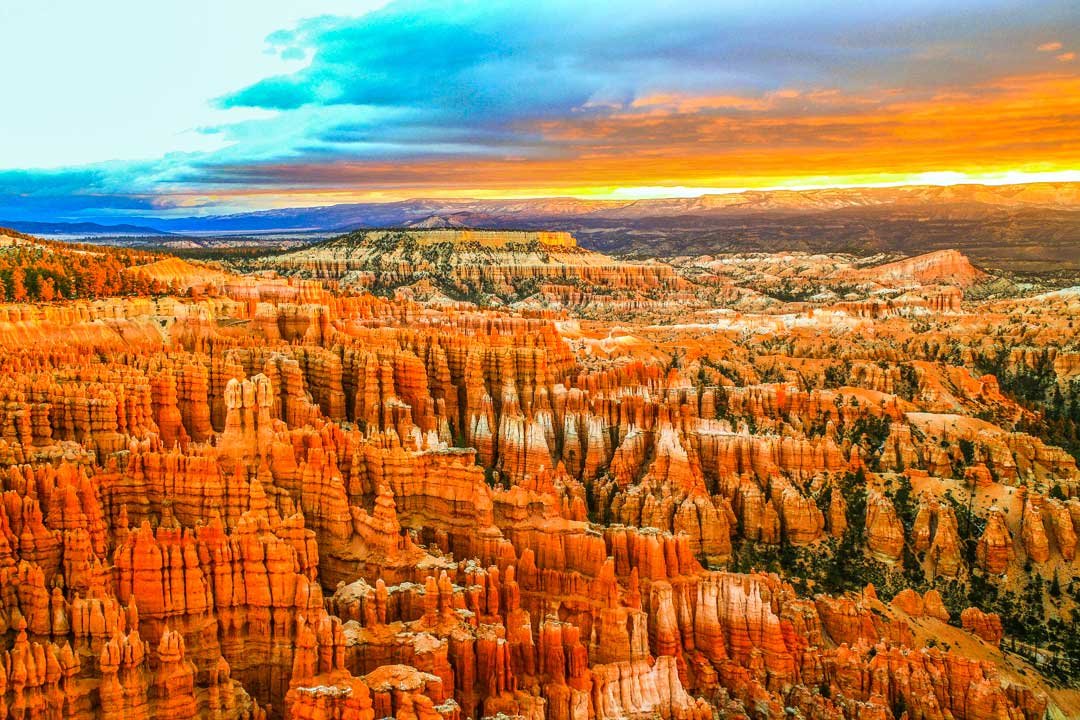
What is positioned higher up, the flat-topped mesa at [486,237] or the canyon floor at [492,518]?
the flat-topped mesa at [486,237]

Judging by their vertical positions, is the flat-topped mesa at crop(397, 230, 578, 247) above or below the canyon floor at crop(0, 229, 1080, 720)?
above

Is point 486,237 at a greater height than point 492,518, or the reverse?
point 486,237

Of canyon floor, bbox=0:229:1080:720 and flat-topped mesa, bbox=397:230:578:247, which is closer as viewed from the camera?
canyon floor, bbox=0:229:1080:720

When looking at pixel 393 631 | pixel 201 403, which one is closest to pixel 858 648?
pixel 393 631

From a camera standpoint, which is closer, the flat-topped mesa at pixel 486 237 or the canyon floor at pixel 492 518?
the canyon floor at pixel 492 518
